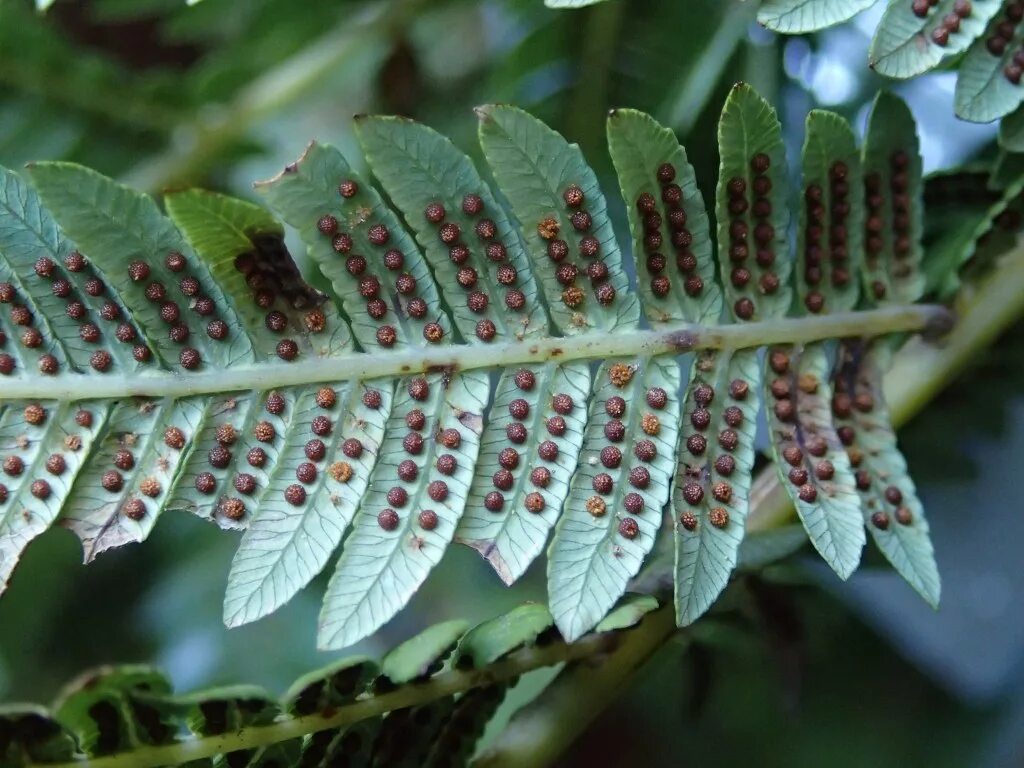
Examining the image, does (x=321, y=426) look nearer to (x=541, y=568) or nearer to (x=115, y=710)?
(x=115, y=710)

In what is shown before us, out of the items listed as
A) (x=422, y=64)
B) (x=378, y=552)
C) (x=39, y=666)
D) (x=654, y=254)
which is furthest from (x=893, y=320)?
(x=39, y=666)

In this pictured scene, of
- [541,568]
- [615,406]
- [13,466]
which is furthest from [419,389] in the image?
[541,568]

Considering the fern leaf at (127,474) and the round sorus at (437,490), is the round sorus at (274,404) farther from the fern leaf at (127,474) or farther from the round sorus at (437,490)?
the round sorus at (437,490)

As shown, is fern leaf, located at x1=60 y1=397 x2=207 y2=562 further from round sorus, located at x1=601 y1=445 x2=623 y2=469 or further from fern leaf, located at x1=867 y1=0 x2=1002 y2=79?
fern leaf, located at x1=867 y1=0 x2=1002 y2=79

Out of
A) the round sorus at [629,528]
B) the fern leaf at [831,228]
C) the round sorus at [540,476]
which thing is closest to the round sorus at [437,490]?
the round sorus at [540,476]

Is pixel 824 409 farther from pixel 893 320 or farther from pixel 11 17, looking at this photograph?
pixel 11 17
